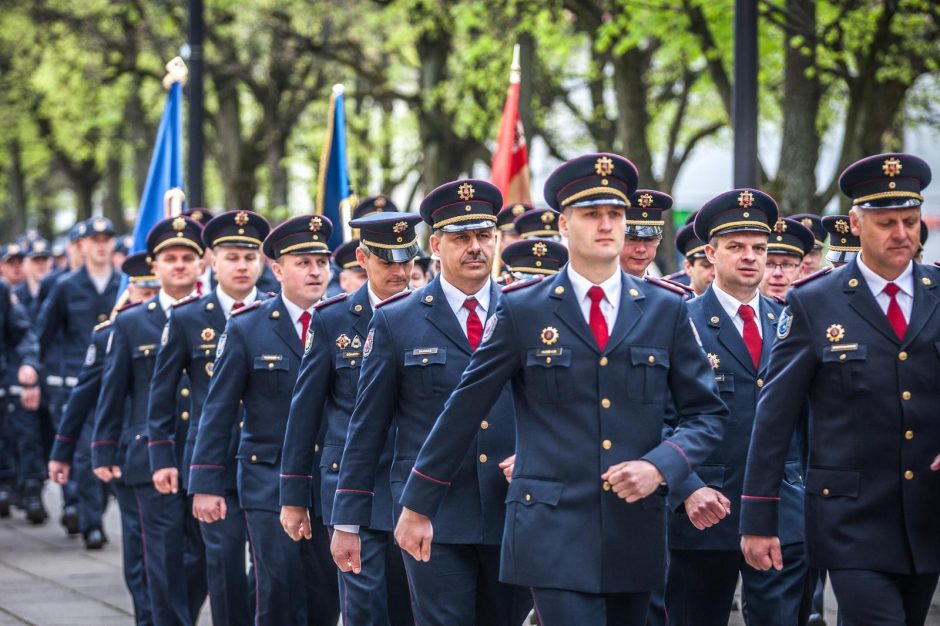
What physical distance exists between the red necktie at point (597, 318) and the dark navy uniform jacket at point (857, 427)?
0.74m

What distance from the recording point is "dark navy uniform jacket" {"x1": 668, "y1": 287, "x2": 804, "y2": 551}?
711cm

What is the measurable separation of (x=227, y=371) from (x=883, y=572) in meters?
3.64

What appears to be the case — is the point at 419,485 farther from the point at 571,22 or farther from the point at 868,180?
the point at 571,22

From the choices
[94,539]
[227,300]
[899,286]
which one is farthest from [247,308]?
[94,539]

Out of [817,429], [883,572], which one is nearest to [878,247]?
[817,429]

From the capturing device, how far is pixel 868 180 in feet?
19.0

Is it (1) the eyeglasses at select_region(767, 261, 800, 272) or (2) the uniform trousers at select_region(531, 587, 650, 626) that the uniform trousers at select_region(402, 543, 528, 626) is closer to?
(2) the uniform trousers at select_region(531, 587, 650, 626)

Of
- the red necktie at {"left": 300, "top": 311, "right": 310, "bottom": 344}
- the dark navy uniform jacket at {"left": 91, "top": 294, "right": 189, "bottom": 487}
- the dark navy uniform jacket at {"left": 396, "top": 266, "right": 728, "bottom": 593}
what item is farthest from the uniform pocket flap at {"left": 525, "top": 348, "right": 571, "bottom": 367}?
the dark navy uniform jacket at {"left": 91, "top": 294, "right": 189, "bottom": 487}

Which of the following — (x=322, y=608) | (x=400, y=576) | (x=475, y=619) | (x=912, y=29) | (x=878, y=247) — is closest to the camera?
(x=878, y=247)

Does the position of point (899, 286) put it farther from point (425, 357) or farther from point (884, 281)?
point (425, 357)

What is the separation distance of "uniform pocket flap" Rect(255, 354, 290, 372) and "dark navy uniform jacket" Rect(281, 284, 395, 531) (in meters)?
0.51

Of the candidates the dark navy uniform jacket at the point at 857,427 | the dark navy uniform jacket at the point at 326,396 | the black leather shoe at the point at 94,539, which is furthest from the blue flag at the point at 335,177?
the dark navy uniform jacket at the point at 857,427

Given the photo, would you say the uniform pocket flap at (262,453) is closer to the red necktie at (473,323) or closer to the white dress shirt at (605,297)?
the red necktie at (473,323)

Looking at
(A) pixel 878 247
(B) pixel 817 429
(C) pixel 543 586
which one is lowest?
(C) pixel 543 586
